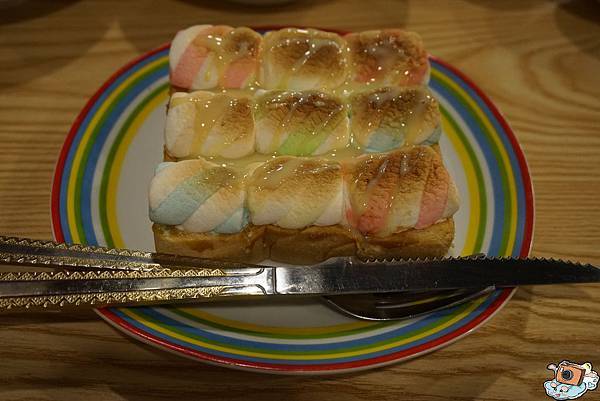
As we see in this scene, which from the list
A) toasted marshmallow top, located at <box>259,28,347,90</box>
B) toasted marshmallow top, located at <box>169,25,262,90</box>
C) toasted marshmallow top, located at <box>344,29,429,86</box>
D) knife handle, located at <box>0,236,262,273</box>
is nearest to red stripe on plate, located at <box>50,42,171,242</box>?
knife handle, located at <box>0,236,262,273</box>

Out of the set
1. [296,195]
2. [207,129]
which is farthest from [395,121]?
[207,129]

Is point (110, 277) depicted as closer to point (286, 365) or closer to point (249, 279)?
point (249, 279)

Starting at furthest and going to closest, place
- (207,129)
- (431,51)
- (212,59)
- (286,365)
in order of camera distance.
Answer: (431,51), (212,59), (207,129), (286,365)

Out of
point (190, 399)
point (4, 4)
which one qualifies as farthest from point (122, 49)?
point (190, 399)

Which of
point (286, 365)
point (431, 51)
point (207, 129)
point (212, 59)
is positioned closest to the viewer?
point (286, 365)

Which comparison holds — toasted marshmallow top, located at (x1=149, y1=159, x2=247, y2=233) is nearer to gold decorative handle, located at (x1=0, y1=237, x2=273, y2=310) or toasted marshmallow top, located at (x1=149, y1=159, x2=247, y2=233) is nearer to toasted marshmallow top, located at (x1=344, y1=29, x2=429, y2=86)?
gold decorative handle, located at (x1=0, y1=237, x2=273, y2=310)

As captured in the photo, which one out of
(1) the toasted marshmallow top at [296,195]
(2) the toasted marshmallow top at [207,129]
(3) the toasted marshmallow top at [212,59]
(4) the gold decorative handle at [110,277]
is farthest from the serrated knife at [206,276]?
(3) the toasted marshmallow top at [212,59]
